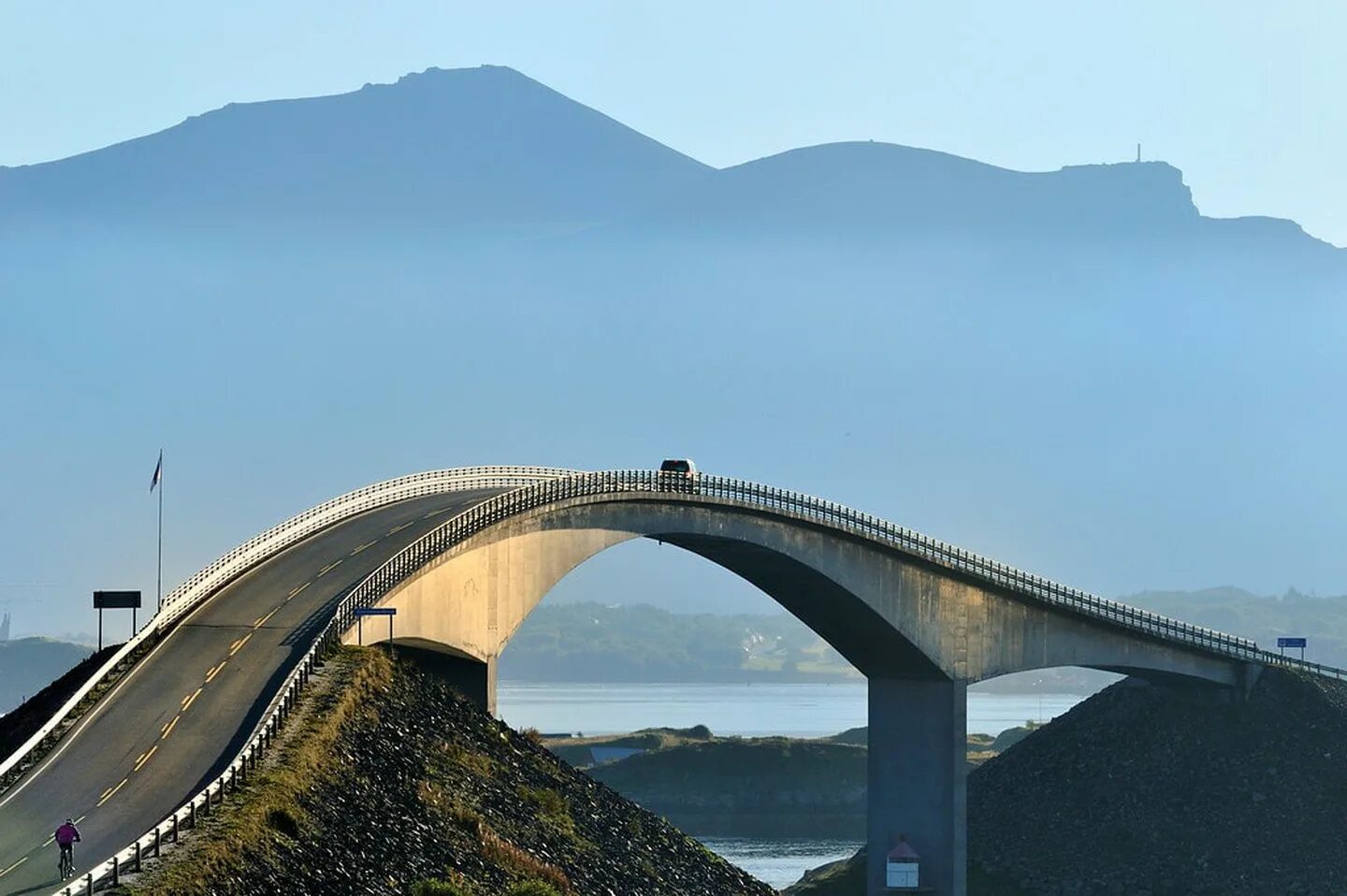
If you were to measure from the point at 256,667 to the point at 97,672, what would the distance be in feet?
18.4

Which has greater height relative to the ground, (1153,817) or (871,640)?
(871,640)

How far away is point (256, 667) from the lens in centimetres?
7950

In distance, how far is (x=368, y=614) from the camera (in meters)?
82.4

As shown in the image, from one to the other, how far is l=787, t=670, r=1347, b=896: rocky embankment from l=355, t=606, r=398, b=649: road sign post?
49.5 metres

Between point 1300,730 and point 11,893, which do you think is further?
point 1300,730

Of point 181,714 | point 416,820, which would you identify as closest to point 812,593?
point 181,714

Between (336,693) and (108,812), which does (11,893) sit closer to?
(108,812)

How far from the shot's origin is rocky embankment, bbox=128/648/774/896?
60438mm

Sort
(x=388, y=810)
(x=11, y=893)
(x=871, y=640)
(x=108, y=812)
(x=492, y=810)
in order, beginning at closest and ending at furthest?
(x=11, y=893)
(x=108, y=812)
(x=388, y=810)
(x=492, y=810)
(x=871, y=640)

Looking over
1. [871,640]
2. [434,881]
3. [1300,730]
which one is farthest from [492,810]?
[1300,730]

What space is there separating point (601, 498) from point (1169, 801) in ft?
138

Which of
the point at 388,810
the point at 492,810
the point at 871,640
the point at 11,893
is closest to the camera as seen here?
the point at 11,893

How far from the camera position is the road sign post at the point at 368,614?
8256cm

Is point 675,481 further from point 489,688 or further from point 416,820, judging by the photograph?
point 416,820
